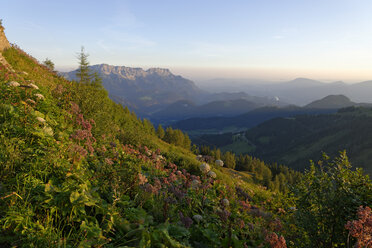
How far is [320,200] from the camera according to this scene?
520 cm

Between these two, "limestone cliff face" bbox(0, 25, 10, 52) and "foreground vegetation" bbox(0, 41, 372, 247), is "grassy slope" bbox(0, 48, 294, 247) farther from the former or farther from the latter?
"limestone cliff face" bbox(0, 25, 10, 52)

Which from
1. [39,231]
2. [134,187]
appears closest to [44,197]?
[39,231]

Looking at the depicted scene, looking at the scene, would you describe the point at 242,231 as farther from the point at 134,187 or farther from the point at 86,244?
the point at 86,244

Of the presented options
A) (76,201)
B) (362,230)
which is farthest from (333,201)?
(76,201)

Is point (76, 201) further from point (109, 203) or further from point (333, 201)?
point (333, 201)

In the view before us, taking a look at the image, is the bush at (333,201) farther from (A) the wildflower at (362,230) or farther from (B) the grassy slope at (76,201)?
(B) the grassy slope at (76,201)

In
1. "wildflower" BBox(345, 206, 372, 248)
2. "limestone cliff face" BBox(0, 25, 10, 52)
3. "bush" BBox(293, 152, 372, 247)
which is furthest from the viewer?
"limestone cliff face" BBox(0, 25, 10, 52)

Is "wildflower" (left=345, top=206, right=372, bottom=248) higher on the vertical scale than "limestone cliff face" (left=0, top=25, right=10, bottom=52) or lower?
lower

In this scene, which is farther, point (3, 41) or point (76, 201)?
point (3, 41)

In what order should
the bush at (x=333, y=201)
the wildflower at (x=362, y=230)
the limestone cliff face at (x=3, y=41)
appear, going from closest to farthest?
the wildflower at (x=362, y=230)
the bush at (x=333, y=201)
the limestone cliff face at (x=3, y=41)

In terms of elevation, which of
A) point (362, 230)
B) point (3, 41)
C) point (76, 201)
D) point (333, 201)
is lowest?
point (333, 201)

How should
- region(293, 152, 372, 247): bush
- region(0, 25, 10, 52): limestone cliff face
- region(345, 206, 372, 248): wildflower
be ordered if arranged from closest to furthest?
region(345, 206, 372, 248): wildflower, region(293, 152, 372, 247): bush, region(0, 25, 10, 52): limestone cliff face

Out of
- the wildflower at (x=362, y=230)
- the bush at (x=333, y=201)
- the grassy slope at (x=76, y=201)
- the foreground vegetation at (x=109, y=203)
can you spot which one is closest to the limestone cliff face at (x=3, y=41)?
the grassy slope at (x=76, y=201)

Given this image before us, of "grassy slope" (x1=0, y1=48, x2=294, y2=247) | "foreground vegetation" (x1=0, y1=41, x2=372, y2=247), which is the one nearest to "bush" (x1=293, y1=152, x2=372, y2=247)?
"foreground vegetation" (x1=0, y1=41, x2=372, y2=247)
